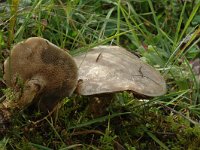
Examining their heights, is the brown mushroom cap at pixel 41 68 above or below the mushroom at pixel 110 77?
above

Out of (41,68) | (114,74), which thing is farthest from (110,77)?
(41,68)

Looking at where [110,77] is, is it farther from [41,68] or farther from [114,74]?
[41,68]

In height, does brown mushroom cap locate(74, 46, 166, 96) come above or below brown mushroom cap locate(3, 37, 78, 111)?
below

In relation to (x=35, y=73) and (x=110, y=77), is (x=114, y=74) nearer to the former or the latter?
(x=110, y=77)

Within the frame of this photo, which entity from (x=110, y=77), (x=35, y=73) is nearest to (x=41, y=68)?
(x=35, y=73)

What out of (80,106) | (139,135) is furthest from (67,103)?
(139,135)
